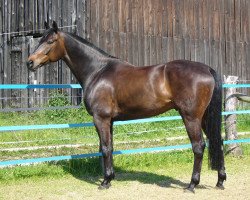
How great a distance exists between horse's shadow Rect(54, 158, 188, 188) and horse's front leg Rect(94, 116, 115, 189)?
43 cm

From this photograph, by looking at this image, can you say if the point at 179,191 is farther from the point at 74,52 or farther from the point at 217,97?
the point at 74,52

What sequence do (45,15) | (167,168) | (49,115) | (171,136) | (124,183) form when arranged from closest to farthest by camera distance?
1. (124,183)
2. (167,168)
3. (171,136)
4. (49,115)
5. (45,15)

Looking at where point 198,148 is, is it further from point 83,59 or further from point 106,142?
point 83,59

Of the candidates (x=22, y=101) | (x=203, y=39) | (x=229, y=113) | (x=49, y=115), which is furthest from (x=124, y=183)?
(x=203, y=39)

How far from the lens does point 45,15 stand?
16047 mm

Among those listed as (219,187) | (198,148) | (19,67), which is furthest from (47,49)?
(19,67)

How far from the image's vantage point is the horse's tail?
22.4 feet

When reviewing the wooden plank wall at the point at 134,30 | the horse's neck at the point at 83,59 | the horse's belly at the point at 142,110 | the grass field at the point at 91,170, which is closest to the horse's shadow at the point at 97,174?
the grass field at the point at 91,170

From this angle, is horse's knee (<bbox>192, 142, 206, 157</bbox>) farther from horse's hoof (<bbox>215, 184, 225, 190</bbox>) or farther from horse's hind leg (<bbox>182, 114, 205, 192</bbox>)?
horse's hoof (<bbox>215, 184, 225, 190</bbox>)

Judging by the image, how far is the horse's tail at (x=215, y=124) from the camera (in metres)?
6.82

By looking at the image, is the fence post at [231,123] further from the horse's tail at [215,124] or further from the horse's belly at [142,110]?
the horse's belly at [142,110]

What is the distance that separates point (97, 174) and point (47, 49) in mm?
2431

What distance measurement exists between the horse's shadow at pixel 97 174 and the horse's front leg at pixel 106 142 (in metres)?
0.43

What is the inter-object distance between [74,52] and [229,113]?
3832 mm
